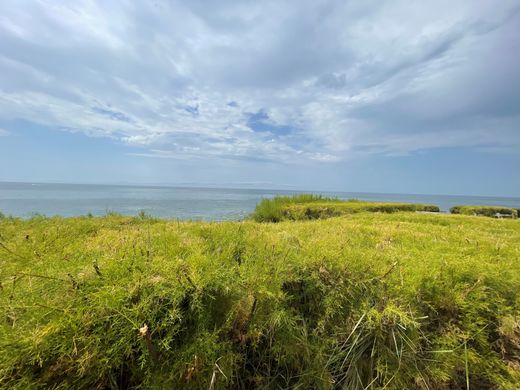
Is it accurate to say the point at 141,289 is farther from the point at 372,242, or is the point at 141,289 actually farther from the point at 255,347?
the point at 372,242

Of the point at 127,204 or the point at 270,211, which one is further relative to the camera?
the point at 127,204

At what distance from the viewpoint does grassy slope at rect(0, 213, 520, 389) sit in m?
1.33

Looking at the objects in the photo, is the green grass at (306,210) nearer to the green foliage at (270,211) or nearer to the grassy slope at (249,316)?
the green foliage at (270,211)

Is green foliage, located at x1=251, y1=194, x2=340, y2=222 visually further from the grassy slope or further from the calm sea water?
the grassy slope

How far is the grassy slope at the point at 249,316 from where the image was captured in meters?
1.33

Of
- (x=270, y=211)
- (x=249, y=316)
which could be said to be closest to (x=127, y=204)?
(x=270, y=211)

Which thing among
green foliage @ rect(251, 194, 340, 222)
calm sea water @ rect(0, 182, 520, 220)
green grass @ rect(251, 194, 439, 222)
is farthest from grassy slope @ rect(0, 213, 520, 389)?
green foliage @ rect(251, 194, 340, 222)

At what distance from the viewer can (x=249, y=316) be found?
5.19 feet

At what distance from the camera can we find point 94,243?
2.24 meters

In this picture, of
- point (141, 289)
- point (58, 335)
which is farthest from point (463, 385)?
point (58, 335)

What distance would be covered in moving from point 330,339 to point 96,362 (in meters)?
1.35

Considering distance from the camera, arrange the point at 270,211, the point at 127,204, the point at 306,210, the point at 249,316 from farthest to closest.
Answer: the point at 127,204
the point at 270,211
the point at 306,210
the point at 249,316

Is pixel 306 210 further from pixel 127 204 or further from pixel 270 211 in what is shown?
pixel 127 204

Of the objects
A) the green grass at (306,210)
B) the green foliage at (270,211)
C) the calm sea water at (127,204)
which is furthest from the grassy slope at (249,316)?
the green foliage at (270,211)
